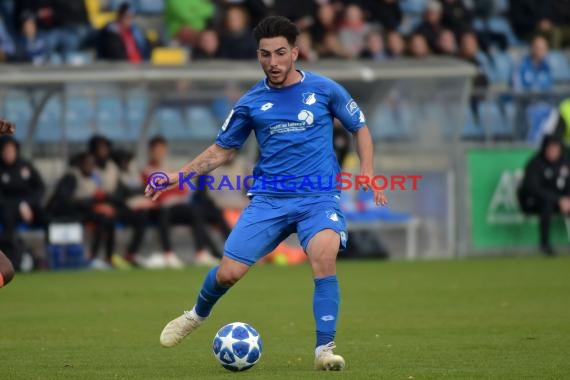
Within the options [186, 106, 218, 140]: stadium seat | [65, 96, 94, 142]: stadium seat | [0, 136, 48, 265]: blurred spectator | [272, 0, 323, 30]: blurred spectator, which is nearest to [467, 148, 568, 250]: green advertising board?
[272, 0, 323, 30]: blurred spectator

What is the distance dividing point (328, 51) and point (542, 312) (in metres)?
11.3

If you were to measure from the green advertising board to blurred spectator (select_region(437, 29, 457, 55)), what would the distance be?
9.75 feet

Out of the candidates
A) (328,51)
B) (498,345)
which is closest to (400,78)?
(328,51)

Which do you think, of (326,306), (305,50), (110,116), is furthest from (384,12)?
(326,306)

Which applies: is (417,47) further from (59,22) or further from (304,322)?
(304,322)

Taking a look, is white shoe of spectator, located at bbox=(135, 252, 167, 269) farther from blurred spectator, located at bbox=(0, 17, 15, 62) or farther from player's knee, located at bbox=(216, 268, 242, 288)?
player's knee, located at bbox=(216, 268, 242, 288)

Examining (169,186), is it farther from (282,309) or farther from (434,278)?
(434,278)

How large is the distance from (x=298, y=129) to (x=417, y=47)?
1523 centimetres

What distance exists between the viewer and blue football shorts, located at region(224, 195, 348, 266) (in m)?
8.93

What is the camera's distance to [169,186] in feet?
29.5

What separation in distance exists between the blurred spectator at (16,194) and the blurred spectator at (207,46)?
3965 millimetres

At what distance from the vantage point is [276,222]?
29.5 feet

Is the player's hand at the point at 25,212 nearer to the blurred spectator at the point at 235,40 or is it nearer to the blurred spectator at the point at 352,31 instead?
the blurred spectator at the point at 235,40

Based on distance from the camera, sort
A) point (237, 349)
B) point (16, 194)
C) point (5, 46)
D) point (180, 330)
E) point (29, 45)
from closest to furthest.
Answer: point (237, 349), point (180, 330), point (16, 194), point (5, 46), point (29, 45)
